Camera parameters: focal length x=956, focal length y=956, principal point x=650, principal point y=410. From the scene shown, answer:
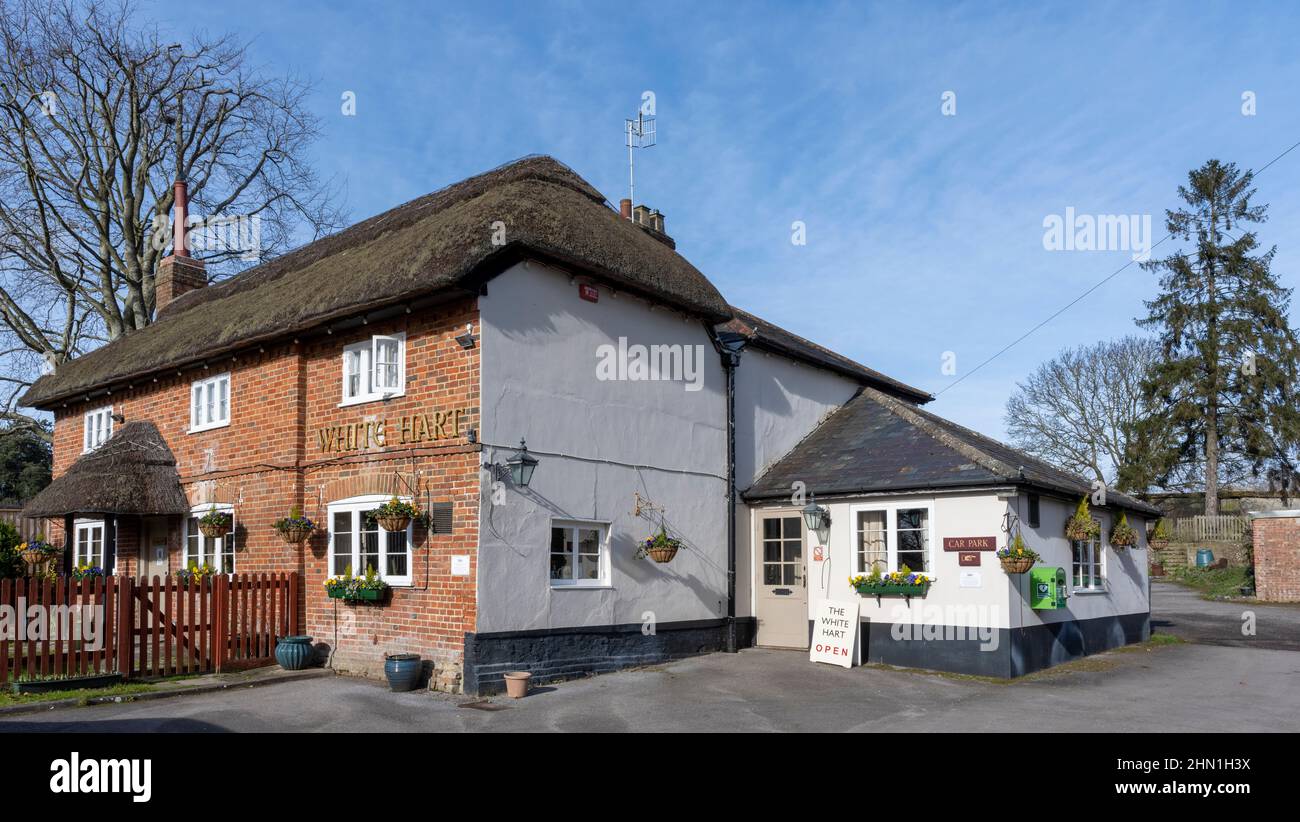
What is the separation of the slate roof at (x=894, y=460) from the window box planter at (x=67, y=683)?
9570 millimetres

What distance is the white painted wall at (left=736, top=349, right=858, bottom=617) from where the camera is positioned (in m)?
16.1

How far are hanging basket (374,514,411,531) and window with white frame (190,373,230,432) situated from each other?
201 inches

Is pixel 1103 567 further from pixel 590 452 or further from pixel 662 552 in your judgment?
pixel 590 452

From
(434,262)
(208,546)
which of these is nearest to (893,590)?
(434,262)

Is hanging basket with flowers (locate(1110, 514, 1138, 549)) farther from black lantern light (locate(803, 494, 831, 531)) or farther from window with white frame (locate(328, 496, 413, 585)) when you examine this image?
window with white frame (locate(328, 496, 413, 585))

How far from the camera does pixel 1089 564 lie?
16.2 metres

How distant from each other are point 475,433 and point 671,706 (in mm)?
3946

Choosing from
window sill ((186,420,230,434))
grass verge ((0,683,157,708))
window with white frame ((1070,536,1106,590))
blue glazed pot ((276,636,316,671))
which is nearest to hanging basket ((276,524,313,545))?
blue glazed pot ((276,636,316,671))

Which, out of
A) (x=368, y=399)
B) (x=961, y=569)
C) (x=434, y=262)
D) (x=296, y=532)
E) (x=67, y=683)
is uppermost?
(x=434, y=262)

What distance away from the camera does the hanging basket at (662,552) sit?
1353 centimetres

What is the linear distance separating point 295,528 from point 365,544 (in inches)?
44.3

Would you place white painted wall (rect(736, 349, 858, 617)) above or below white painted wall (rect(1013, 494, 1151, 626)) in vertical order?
above

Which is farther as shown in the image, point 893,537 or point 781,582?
point 781,582
